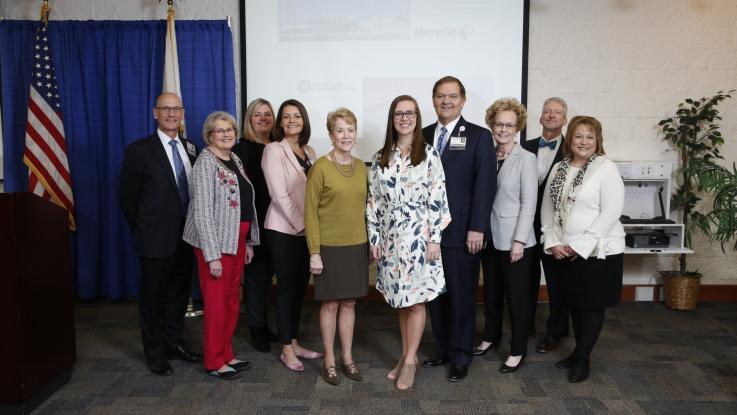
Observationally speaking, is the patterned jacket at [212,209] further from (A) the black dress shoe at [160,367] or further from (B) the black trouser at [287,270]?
(A) the black dress shoe at [160,367]

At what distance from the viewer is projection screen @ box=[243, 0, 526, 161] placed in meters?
4.45

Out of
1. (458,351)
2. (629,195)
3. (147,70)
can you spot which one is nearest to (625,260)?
(629,195)

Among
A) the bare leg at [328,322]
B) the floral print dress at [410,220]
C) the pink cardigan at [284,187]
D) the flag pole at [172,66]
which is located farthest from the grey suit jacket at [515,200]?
the flag pole at [172,66]

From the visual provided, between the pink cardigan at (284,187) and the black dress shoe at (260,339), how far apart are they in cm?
83

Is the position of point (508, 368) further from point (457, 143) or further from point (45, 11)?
point (45, 11)

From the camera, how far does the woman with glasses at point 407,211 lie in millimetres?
2754

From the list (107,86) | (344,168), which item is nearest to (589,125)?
(344,168)

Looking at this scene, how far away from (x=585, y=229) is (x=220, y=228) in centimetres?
189

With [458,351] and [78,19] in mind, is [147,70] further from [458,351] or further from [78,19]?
[458,351]

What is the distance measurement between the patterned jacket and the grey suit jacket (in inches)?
56.2

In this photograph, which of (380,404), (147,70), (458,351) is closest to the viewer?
(380,404)

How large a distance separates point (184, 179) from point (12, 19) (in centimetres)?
273

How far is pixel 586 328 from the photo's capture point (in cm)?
299

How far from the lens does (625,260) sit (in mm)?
4766
